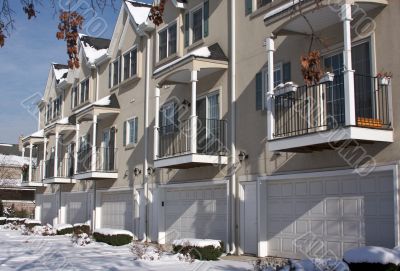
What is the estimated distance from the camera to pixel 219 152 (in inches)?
678

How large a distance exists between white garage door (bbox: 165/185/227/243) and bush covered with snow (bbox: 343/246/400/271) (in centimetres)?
765

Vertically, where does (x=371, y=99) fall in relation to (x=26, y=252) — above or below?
above

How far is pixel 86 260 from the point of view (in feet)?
50.2

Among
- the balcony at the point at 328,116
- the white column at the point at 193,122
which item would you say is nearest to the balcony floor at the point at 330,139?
the balcony at the point at 328,116

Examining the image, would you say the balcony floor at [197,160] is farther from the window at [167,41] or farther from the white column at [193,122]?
the window at [167,41]

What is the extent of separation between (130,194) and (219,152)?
8020mm

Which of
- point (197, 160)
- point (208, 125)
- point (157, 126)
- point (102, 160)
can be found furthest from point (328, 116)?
point (102, 160)

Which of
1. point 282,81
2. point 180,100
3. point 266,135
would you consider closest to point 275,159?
point 266,135

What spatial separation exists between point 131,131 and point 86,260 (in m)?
9.63

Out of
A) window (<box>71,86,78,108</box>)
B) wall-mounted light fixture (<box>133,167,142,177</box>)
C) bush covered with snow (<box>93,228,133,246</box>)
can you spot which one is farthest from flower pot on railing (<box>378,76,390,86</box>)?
window (<box>71,86,78,108</box>)

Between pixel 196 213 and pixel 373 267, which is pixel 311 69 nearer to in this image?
pixel 373 267

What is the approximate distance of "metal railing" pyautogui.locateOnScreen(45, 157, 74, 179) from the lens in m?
30.9

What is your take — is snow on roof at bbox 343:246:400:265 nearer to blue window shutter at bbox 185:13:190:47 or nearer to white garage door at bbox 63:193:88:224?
blue window shutter at bbox 185:13:190:47

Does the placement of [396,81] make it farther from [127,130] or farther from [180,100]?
[127,130]
